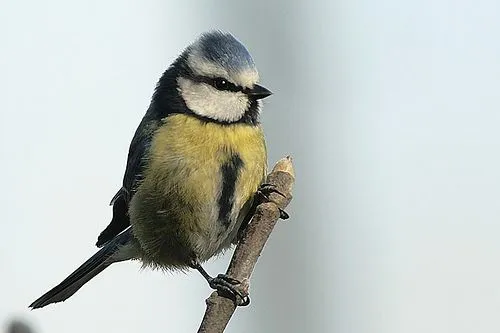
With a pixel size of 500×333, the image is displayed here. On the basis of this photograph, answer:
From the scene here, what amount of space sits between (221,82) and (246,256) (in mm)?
210

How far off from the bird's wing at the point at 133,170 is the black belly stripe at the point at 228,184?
0.30 feet

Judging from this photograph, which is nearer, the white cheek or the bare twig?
the bare twig

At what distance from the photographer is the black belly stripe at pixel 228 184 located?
0.72m

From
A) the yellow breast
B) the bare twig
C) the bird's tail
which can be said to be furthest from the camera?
the bird's tail

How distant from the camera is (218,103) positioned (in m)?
0.74

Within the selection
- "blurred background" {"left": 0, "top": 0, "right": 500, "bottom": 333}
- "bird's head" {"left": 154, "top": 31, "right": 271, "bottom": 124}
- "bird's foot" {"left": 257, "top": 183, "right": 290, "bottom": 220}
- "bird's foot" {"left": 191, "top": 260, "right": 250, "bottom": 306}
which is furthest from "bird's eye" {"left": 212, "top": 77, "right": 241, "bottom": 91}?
"blurred background" {"left": 0, "top": 0, "right": 500, "bottom": 333}

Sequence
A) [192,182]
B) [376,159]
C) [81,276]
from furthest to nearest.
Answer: [376,159], [81,276], [192,182]

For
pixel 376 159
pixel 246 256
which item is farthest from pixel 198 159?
pixel 376 159

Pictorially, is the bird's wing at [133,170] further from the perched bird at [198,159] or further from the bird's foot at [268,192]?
the bird's foot at [268,192]

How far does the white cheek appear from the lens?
0.74m

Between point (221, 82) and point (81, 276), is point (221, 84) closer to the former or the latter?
point (221, 82)

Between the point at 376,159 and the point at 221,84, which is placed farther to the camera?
the point at 376,159

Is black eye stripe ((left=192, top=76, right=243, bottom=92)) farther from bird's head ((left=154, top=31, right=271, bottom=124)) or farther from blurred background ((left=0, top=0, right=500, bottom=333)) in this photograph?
blurred background ((left=0, top=0, right=500, bottom=333))

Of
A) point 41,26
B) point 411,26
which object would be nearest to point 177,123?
point 41,26
